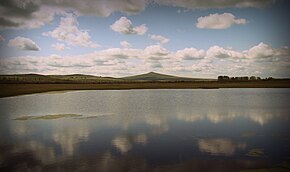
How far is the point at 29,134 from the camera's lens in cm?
1422

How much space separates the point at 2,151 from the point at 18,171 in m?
3.03

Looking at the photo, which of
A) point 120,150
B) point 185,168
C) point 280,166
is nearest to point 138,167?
point 185,168

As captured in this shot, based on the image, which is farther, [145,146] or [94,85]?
[94,85]

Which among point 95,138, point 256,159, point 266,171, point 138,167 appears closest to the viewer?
point 266,171

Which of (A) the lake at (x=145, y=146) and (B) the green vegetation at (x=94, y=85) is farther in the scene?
(B) the green vegetation at (x=94, y=85)

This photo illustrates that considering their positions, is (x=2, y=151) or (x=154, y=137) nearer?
(x=2, y=151)

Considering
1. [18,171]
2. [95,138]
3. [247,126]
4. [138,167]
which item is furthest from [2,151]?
[247,126]

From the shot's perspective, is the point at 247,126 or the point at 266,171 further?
the point at 247,126

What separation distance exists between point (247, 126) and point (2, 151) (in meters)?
13.5

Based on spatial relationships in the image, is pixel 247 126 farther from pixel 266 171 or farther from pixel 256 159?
pixel 266 171

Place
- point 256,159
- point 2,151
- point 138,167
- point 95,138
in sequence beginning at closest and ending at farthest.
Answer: point 138,167, point 256,159, point 2,151, point 95,138

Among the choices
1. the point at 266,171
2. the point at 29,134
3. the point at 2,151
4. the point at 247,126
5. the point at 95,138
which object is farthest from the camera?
the point at 247,126

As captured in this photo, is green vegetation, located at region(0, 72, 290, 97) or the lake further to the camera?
green vegetation, located at region(0, 72, 290, 97)

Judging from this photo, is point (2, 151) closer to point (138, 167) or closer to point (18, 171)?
point (18, 171)
